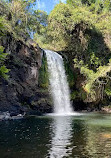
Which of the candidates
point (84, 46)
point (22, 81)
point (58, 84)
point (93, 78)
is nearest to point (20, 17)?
point (22, 81)

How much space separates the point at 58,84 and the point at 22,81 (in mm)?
5916

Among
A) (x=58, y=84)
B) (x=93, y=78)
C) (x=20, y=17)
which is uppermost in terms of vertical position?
(x=20, y=17)

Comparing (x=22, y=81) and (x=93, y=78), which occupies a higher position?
(x=93, y=78)

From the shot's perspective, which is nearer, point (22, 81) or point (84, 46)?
point (22, 81)

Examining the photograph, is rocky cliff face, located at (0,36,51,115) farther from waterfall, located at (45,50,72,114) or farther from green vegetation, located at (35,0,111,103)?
green vegetation, located at (35,0,111,103)

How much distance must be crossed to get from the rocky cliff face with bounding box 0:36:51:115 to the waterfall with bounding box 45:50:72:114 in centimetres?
141

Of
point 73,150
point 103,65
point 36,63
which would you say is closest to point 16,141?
point 73,150

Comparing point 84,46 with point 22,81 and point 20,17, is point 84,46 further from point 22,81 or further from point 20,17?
point 22,81

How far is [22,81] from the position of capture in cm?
2378

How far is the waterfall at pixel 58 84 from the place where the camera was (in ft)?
86.7

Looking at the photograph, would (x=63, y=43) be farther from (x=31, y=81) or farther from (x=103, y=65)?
(x=31, y=81)

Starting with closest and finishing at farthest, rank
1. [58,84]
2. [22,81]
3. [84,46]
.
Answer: [22,81]
[58,84]
[84,46]

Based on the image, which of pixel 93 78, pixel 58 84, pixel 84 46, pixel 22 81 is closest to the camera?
pixel 22 81

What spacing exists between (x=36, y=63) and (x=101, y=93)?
10.9 meters
